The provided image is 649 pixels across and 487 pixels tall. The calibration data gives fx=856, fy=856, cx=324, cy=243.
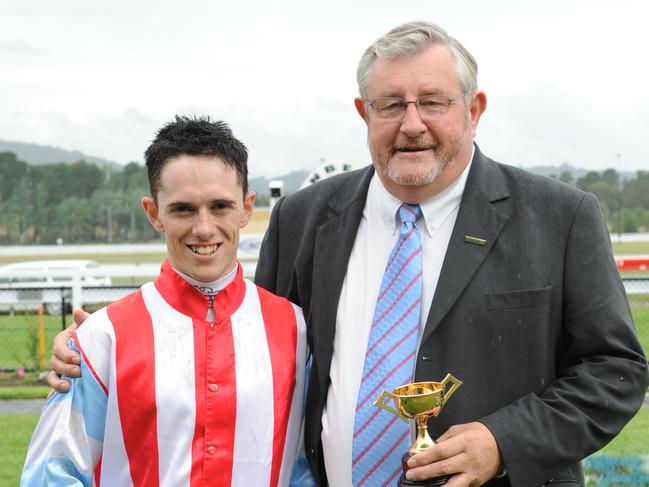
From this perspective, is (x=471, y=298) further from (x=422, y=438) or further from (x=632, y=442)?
(x=632, y=442)

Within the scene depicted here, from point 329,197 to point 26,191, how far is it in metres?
68.2

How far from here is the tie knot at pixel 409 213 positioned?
9.08 feet

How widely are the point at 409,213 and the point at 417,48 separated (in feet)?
1.71

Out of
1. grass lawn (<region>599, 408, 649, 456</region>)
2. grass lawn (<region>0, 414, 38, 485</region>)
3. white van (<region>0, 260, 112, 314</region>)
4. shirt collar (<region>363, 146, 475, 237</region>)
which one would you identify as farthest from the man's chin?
white van (<region>0, 260, 112, 314</region>)

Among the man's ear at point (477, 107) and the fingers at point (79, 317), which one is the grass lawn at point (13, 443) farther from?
the man's ear at point (477, 107)

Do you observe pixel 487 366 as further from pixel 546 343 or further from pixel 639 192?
pixel 639 192

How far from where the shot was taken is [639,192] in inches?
1614

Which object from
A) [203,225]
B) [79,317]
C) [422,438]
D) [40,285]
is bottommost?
[40,285]

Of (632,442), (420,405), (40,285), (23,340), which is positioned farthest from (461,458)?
(40,285)

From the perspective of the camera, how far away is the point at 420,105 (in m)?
2.66

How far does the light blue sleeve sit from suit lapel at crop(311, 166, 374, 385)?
70cm

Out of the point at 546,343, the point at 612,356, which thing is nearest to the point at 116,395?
the point at 546,343

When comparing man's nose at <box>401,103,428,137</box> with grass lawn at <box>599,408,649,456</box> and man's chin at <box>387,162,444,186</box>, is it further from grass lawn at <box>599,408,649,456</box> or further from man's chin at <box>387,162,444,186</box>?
grass lawn at <box>599,408,649,456</box>

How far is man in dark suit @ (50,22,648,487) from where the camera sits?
8.31ft
